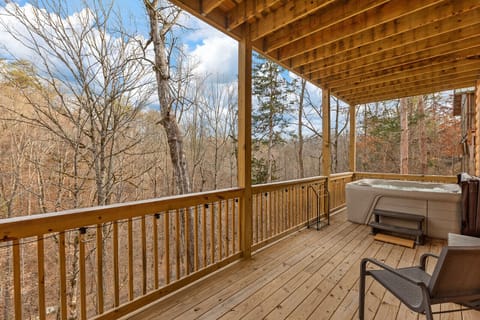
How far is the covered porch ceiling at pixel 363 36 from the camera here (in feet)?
7.95

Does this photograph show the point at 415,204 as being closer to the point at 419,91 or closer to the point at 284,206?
the point at 284,206

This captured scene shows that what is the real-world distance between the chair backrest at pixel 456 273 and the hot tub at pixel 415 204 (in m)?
2.81

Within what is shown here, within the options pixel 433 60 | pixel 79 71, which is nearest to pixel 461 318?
pixel 433 60

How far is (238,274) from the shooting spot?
8.27 ft

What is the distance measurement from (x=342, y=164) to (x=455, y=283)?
9.56 metres

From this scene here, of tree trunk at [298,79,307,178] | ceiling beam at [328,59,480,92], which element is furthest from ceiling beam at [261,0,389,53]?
tree trunk at [298,79,307,178]

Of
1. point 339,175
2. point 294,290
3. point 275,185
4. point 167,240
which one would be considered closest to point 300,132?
point 339,175

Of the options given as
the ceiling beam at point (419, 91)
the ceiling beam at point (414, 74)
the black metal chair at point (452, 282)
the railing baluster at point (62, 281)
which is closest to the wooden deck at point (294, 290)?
the railing baluster at point (62, 281)

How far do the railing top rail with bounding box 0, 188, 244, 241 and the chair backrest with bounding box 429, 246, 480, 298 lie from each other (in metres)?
1.90

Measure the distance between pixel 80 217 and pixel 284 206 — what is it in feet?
9.34

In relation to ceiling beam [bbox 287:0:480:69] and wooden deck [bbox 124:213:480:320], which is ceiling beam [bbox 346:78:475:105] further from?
wooden deck [bbox 124:213:480:320]

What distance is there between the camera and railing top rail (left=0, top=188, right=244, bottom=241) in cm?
131

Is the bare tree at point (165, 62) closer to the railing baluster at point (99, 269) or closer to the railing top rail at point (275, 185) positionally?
the railing top rail at point (275, 185)

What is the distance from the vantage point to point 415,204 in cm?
370
